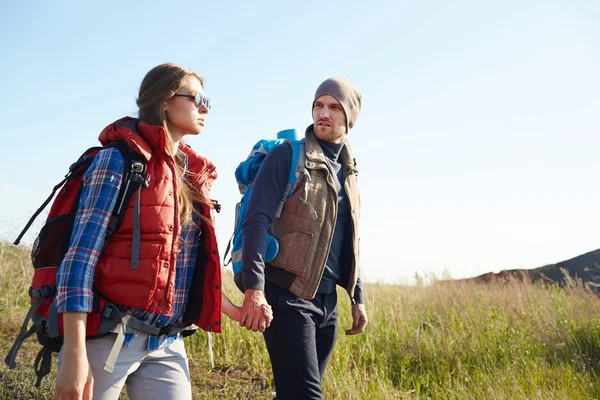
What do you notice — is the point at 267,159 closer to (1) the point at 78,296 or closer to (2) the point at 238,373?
(1) the point at 78,296

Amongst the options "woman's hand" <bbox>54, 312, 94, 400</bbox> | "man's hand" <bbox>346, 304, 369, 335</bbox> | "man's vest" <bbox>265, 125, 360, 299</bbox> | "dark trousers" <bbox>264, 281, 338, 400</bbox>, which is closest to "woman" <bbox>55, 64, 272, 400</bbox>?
"woman's hand" <bbox>54, 312, 94, 400</bbox>

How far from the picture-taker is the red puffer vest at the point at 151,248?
202 centimetres

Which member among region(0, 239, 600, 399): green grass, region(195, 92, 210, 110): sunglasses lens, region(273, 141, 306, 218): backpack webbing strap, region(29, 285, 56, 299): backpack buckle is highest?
region(195, 92, 210, 110): sunglasses lens

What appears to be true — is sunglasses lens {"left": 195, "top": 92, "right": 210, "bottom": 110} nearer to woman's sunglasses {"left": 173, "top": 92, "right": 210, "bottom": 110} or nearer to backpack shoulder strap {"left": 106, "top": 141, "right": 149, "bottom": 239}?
woman's sunglasses {"left": 173, "top": 92, "right": 210, "bottom": 110}

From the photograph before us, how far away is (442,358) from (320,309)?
3550mm

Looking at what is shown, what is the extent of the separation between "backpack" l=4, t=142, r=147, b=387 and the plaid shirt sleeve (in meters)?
0.04

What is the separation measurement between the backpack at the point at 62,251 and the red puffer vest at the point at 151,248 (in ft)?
0.12

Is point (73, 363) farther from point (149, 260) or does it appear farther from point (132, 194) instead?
point (132, 194)

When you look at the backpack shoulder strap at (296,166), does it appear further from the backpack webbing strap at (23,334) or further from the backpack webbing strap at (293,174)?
the backpack webbing strap at (23,334)

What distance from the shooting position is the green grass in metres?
4.79

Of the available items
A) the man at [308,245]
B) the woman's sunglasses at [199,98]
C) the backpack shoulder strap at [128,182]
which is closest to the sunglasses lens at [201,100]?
the woman's sunglasses at [199,98]

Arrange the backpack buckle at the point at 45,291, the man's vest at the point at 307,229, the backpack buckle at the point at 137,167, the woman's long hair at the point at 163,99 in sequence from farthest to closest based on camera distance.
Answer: the man's vest at the point at 307,229, the woman's long hair at the point at 163,99, the backpack buckle at the point at 137,167, the backpack buckle at the point at 45,291

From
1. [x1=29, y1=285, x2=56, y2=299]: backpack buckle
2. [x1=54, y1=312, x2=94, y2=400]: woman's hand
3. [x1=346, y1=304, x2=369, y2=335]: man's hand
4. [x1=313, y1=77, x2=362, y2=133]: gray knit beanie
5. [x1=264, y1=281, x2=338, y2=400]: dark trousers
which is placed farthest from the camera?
[x1=346, y1=304, x2=369, y2=335]: man's hand

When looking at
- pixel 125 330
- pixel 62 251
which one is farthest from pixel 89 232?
pixel 125 330
